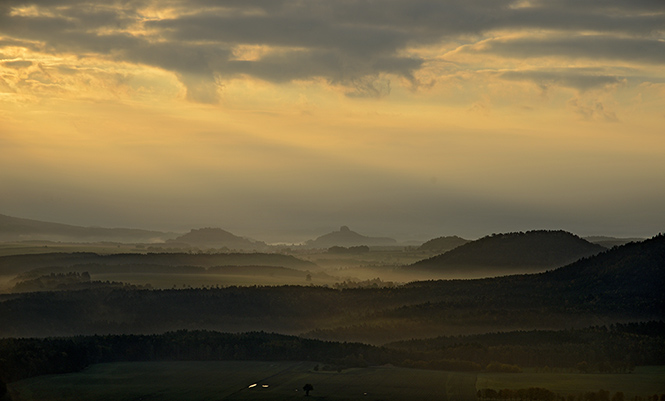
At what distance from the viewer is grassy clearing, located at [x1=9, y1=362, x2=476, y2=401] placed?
8862 centimetres

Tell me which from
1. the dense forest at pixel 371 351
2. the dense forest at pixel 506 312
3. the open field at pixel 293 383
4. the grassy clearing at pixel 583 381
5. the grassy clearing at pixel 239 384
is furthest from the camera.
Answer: the dense forest at pixel 506 312

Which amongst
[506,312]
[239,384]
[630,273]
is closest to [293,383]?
[239,384]

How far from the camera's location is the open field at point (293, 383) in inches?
3484

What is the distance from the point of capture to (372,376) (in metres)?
104

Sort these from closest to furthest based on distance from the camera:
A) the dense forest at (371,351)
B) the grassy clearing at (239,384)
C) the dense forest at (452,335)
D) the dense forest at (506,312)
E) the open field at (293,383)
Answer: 1. the open field at (293,383)
2. the grassy clearing at (239,384)
3. the dense forest at (371,351)
4. the dense forest at (452,335)
5. the dense forest at (506,312)

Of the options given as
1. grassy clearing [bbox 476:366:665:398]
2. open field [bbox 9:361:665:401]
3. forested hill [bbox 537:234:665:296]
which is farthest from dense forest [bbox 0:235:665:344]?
grassy clearing [bbox 476:366:665:398]

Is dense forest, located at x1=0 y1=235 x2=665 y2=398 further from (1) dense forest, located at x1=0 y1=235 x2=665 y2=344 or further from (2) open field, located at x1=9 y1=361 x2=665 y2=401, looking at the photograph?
(2) open field, located at x1=9 y1=361 x2=665 y2=401

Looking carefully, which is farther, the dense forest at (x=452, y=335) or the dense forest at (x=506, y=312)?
the dense forest at (x=506, y=312)

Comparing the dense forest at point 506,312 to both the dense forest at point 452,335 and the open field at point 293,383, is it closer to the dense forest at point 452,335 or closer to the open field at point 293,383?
the dense forest at point 452,335

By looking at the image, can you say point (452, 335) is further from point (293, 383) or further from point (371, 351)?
point (293, 383)

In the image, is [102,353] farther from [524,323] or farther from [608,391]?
[524,323]

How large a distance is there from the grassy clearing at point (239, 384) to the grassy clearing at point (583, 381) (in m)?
3.78

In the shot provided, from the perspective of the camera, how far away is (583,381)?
94750 millimetres

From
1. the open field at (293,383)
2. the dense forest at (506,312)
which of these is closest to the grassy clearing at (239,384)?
the open field at (293,383)
